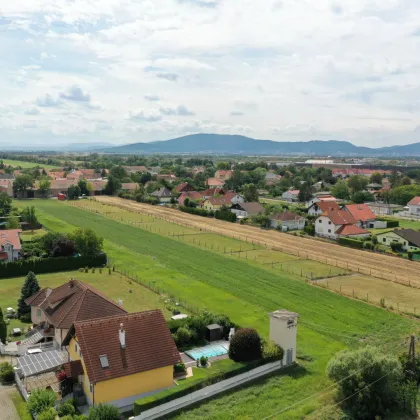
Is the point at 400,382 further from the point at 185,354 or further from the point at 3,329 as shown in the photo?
the point at 3,329

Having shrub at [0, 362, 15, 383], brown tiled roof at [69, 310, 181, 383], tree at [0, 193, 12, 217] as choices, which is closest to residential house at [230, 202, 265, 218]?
tree at [0, 193, 12, 217]

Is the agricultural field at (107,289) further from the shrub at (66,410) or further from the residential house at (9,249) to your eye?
the shrub at (66,410)

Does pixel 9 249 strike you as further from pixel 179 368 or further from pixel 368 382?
pixel 368 382

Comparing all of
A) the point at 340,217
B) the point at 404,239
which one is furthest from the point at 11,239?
the point at 404,239

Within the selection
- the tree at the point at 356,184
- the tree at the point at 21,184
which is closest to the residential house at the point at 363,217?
the tree at the point at 356,184

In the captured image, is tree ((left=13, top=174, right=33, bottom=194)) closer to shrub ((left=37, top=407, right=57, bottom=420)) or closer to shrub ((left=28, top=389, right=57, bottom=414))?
shrub ((left=28, top=389, right=57, bottom=414))

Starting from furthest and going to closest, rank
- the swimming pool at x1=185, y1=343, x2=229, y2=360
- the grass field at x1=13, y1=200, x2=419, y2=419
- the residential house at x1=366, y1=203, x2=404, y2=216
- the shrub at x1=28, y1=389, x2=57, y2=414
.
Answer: the residential house at x1=366, y1=203, x2=404, y2=216 → the swimming pool at x1=185, y1=343, x2=229, y2=360 → the grass field at x1=13, y1=200, x2=419, y2=419 → the shrub at x1=28, y1=389, x2=57, y2=414
